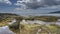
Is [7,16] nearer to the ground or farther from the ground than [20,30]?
farther from the ground

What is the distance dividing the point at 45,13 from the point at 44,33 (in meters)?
0.21

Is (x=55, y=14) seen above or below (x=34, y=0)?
below

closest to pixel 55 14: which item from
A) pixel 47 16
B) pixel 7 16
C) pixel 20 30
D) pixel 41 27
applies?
pixel 47 16

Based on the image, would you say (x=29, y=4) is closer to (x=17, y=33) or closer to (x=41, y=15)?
(x=41, y=15)

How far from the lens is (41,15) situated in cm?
126

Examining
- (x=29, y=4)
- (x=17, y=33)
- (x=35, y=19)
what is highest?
(x=29, y=4)

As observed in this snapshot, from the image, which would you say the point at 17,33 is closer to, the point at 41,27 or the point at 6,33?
the point at 6,33

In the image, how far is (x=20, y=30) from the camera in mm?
1261

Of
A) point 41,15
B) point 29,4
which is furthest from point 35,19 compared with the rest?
point 29,4

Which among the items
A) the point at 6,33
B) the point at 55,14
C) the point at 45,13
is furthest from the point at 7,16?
the point at 55,14

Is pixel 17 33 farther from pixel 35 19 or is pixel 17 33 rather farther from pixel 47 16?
pixel 47 16

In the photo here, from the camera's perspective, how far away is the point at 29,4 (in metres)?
1.29

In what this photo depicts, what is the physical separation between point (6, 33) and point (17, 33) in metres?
0.12

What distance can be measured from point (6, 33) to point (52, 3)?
23.3 inches
